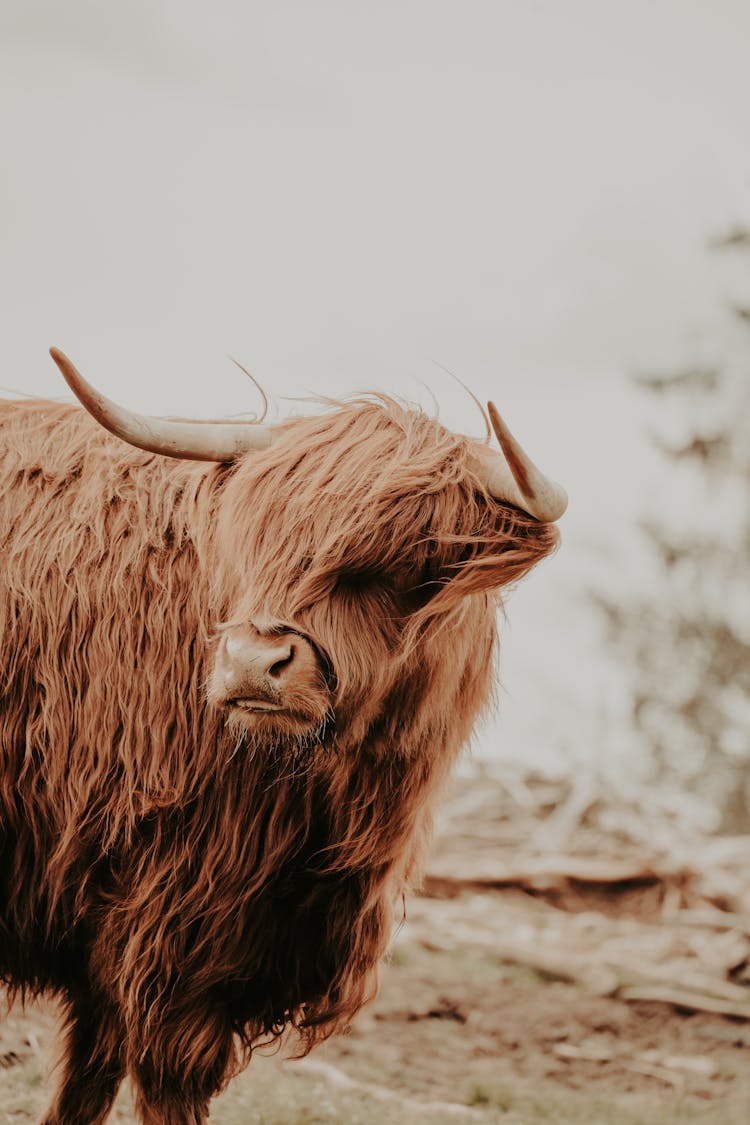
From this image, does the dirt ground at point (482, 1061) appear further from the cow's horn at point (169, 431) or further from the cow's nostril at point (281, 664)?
the cow's horn at point (169, 431)

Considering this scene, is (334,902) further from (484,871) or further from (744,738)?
(744,738)

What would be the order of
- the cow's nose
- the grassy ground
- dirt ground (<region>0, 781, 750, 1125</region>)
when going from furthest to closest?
dirt ground (<region>0, 781, 750, 1125</region>) < the grassy ground < the cow's nose

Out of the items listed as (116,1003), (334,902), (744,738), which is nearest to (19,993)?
(116,1003)

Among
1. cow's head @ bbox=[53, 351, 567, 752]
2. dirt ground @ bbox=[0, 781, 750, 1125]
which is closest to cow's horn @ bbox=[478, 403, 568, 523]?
cow's head @ bbox=[53, 351, 567, 752]

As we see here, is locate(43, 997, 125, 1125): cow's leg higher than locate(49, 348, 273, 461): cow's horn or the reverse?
the reverse

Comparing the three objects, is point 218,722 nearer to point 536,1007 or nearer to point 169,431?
point 169,431

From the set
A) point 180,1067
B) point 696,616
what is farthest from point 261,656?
point 696,616

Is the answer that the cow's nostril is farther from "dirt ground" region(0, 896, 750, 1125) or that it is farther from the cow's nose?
"dirt ground" region(0, 896, 750, 1125)

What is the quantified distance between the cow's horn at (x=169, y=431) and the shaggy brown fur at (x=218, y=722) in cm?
9

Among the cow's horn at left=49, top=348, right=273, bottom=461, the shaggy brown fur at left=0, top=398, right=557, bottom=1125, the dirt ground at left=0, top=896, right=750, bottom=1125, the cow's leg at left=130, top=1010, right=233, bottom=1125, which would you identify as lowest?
the dirt ground at left=0, top=896, right=750, bottom=1125

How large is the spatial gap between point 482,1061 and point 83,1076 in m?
2.79

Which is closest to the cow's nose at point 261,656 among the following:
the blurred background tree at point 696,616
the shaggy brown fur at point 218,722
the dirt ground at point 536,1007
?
the shaggy brown fur at point 218,722

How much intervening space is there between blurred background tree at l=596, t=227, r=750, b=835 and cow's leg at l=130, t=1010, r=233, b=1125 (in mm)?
12850

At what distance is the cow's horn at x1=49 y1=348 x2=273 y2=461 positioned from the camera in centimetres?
319
